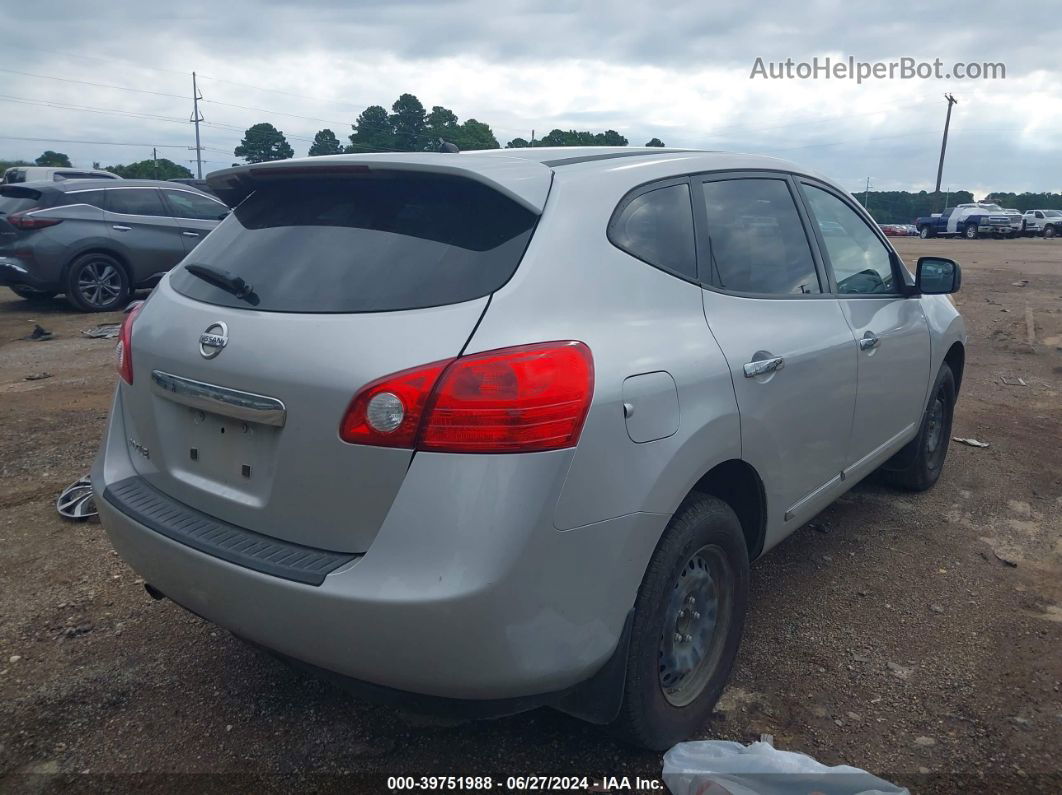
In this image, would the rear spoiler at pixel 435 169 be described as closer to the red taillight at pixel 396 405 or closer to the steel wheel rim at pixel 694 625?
the red taillight at pixel 396 405

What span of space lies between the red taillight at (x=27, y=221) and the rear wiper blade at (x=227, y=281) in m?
9.68

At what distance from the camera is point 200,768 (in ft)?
8.39

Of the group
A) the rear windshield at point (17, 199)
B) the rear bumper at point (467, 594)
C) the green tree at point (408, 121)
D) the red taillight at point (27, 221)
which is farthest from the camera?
Result: the green tree at point (408, 121)

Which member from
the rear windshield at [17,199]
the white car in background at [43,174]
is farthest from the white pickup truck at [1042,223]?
the rear windshield at [17,199]

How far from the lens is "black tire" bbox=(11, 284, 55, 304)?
1111 centimetres

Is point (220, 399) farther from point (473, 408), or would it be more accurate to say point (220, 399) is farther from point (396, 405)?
point (473, 408)

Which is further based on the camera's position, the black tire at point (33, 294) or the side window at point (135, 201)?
the side window at point (135, 201)

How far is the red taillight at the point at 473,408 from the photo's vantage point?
1989 millimetres

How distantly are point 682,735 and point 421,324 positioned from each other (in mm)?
1492

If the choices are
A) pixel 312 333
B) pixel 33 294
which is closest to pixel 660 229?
pixel 312 333

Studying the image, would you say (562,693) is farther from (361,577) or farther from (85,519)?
(85,519)

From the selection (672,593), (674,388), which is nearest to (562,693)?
(672,593)

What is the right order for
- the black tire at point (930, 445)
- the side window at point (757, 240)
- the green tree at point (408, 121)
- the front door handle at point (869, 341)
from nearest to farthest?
the side window at point (757, 240) → the front door handle at point (869, 341) → the black tire at point (930, 445) → the green tree at point (408, 121)

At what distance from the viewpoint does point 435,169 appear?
2.34 metres
